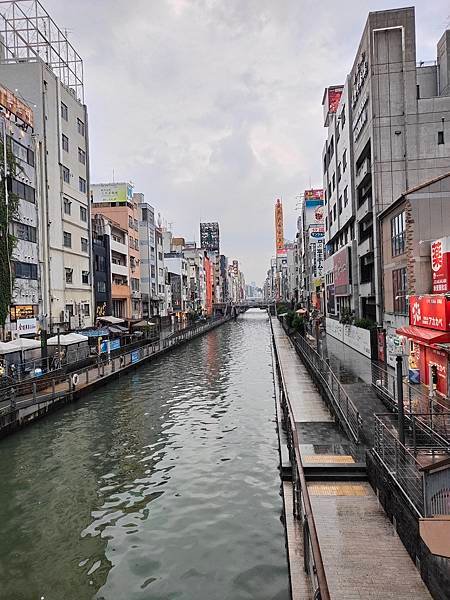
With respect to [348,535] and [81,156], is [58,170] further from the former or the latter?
[348,535]

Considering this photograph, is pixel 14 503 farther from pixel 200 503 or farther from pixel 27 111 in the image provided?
pixel 27 111

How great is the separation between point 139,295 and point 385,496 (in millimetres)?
59070

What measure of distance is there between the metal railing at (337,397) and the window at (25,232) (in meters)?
21.7

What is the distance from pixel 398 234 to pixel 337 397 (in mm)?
12654

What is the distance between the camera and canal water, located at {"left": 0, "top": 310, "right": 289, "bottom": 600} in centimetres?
917

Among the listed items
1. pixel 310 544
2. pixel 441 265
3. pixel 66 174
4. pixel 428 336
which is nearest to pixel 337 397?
pixel 428 336

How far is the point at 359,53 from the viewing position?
129 ft

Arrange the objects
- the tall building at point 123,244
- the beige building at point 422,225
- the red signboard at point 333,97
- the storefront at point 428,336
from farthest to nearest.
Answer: the red signboard at point 333,97
the tall building at point 123,244
the beige building at point 422,225
the storefront at point 428,336

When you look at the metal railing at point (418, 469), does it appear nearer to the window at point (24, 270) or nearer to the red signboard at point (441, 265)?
the red signboard at point (441, 265)

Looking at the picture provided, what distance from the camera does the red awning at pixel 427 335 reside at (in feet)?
56.4

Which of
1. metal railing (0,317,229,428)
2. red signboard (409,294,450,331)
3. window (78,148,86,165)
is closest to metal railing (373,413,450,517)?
red signboard (409,294,450,331)

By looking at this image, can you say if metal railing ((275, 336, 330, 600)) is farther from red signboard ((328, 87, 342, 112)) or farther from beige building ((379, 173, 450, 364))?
red signboard ((328, 87, 342, 112))

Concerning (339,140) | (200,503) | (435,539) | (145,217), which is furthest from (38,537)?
(145,217)

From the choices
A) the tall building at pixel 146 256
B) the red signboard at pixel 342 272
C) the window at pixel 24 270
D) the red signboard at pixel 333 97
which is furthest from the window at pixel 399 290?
the tall building at pixel 146 256
